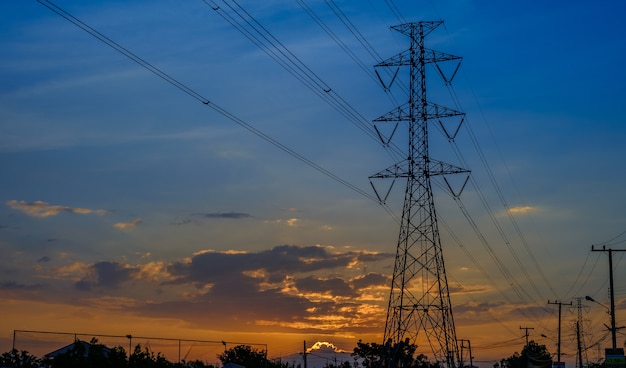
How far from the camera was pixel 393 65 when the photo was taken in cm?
8538

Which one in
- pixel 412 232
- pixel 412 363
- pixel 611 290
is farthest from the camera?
pixel 611 290

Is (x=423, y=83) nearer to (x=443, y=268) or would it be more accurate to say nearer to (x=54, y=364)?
(x=443, y=268)

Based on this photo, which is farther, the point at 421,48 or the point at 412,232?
the point at 421,48

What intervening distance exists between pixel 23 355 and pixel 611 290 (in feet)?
283

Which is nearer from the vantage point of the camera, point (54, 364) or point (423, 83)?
point (54, 364)

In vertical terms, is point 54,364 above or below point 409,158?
below

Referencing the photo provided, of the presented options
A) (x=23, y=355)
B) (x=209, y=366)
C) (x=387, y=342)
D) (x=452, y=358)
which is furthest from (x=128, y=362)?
(x=209, y=366)

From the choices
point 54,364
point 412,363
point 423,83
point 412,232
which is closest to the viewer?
point 54,364

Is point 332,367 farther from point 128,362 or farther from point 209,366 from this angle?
point 128,362

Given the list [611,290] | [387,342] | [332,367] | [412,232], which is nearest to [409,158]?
[412,232]

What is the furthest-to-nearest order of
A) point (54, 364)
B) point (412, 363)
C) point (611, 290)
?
point (611, 290)
point (412, 363)
point (54, 364)

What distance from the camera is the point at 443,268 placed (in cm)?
8194

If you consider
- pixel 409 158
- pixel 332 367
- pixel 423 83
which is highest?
pixel 423 83

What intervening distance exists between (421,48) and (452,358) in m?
29.0
